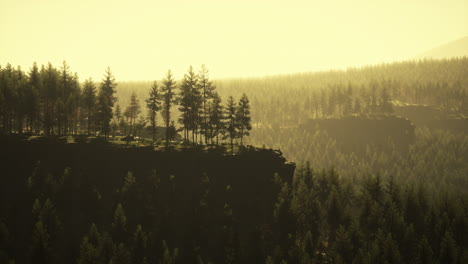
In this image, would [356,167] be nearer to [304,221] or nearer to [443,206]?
[443,206]

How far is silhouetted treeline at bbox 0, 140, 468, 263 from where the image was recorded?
43844 mm

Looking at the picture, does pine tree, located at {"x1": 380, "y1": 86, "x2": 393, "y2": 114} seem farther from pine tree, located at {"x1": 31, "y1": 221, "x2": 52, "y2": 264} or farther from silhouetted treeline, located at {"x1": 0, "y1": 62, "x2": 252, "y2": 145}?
pine tree, located at {"x1": 31, "y1": 221, "x2": 52, "y2": 264}

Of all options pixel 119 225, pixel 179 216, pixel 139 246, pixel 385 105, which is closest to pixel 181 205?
pixel 179 216

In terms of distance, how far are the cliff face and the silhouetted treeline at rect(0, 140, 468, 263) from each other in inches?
5.9

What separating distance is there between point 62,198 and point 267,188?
102 ft

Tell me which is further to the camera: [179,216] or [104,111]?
[104,111]

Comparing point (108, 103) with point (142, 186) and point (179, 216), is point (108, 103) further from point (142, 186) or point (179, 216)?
point (179, 216)

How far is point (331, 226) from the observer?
58.1 meters

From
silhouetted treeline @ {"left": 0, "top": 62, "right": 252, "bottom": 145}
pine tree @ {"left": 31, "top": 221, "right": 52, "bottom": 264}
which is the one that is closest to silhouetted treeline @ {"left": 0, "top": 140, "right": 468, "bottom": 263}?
pine tree @ {"left": 31, "top": 221, "right": 52, "bottom": 264}

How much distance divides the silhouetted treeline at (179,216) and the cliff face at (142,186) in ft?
0.49

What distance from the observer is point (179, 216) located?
162ft

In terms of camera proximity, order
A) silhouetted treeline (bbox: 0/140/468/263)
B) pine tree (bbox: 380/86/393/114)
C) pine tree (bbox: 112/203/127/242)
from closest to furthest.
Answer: silhouetted treeline (bbox: 0/140/468/263)
pine tree (bbox: 112/203/127/242)
pine tree (bbox: 380/86/393/114)

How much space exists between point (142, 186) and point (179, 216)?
7243mm

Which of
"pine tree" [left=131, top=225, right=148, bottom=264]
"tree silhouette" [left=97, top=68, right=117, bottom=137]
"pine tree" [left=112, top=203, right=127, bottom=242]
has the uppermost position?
"tree silhouette" [left=97, top=68, right=117, bottom=137]
